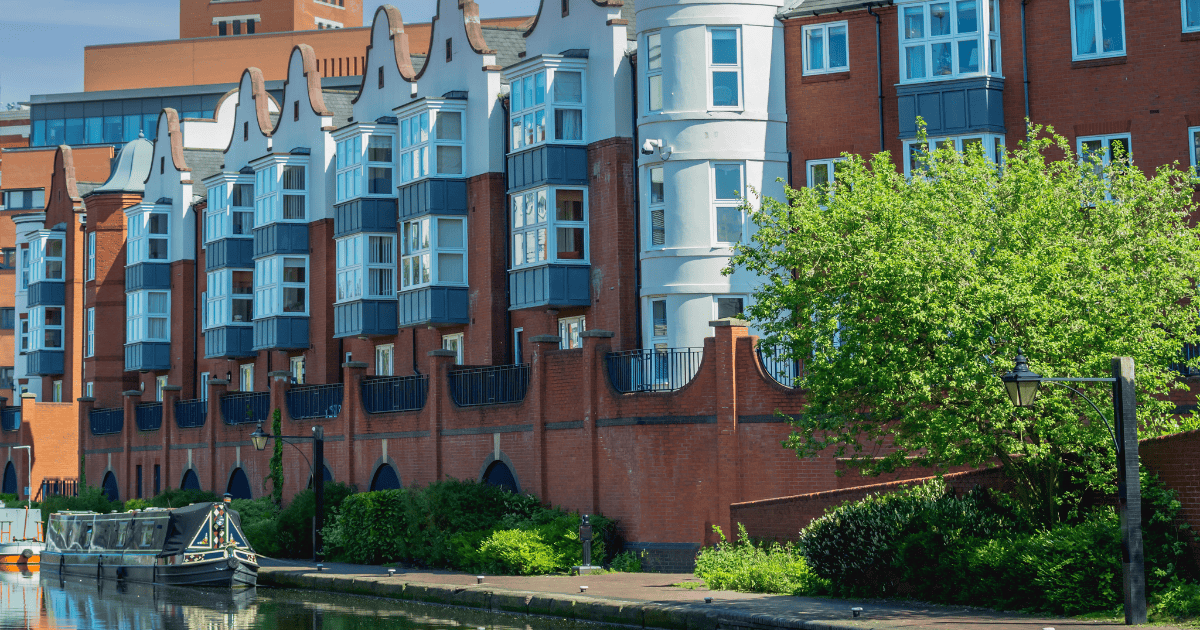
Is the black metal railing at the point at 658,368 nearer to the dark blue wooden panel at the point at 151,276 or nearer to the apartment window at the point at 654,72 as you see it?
the apartment window at the point at 654,72

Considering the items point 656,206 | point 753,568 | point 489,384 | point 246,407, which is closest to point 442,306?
point 489,384

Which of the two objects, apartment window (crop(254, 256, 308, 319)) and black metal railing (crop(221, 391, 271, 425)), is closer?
black metal railing (crop(221, 391, 271, 425))

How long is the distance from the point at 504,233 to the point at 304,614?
48.3ft

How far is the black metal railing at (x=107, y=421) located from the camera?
188 feet

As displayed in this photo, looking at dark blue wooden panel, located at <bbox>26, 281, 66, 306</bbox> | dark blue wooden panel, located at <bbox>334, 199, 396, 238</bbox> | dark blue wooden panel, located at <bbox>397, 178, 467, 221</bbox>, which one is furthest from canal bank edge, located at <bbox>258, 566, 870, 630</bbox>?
dark blue wooden panel, located at <bbox>26, 281, 66, 306</bbox>

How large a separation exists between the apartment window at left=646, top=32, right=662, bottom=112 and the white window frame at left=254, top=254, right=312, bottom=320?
1794cm

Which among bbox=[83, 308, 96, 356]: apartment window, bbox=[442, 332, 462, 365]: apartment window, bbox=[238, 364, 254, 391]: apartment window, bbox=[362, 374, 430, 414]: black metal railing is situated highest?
bbox=[83, 308, 96, 356]: apartment window

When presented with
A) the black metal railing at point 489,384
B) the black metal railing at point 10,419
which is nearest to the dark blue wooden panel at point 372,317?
the black metal railing at point 489,384

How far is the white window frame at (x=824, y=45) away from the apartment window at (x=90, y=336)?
38.6 m

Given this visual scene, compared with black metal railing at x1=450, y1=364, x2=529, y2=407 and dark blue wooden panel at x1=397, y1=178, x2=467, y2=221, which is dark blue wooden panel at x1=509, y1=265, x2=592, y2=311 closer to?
black metal railing at x1=450, y1=364, x2=529, y2=407

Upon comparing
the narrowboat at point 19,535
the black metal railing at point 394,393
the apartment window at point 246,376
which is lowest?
the narrowboat at point 19,535

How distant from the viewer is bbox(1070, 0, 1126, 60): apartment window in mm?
30297

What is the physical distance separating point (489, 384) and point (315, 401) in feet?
32.4

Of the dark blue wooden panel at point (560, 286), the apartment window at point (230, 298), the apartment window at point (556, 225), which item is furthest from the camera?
the apartment window at point (230, 298)
